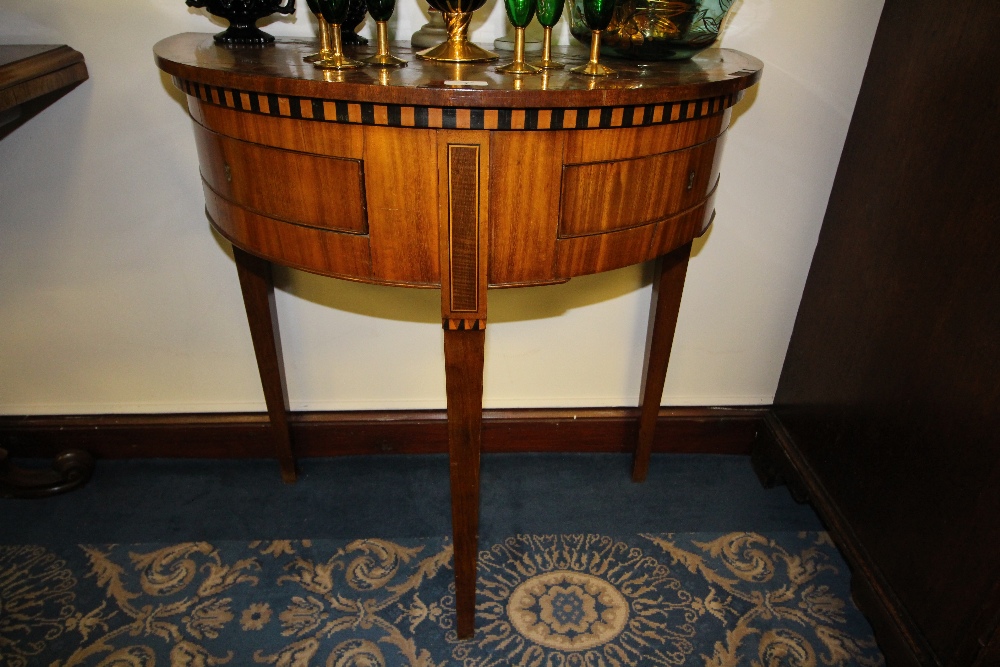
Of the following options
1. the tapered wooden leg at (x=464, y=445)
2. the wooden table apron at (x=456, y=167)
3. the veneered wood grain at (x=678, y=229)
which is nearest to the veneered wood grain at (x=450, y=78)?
the wooden table apron at (x=456, y=167)

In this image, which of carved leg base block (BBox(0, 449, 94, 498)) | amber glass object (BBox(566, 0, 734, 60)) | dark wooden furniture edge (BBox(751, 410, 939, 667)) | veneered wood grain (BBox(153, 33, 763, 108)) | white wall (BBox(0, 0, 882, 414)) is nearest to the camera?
veneered wood grain (BBox(153, 33, 763, 108))

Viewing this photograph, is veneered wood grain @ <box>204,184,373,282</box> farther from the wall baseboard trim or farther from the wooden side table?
the wall baseboard trim

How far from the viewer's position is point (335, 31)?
2.61ft

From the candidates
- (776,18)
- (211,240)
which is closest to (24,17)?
(211,240)

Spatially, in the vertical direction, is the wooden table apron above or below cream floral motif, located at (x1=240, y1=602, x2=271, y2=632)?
above

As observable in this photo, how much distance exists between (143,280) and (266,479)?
0.46m

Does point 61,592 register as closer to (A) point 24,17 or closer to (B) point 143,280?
(B) point 143,280

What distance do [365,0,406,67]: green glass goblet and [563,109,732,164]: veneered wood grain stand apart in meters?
0.24

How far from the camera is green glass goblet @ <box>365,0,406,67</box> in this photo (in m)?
0.79

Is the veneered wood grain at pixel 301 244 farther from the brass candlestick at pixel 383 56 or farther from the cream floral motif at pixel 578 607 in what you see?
the cream floral motif at pixel 578 607

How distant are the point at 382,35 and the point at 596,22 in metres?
0.25

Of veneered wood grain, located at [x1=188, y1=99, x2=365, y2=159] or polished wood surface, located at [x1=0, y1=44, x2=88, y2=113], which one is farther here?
polished wood surface, located at [x1=0, y1=44, x2=88, y2=113]

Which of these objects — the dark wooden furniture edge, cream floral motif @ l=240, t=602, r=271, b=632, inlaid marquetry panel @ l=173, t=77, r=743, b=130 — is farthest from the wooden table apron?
the dark wooden furniture edge

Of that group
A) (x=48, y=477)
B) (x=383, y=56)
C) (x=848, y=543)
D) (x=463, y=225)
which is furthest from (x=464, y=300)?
(x=48, y=477)
